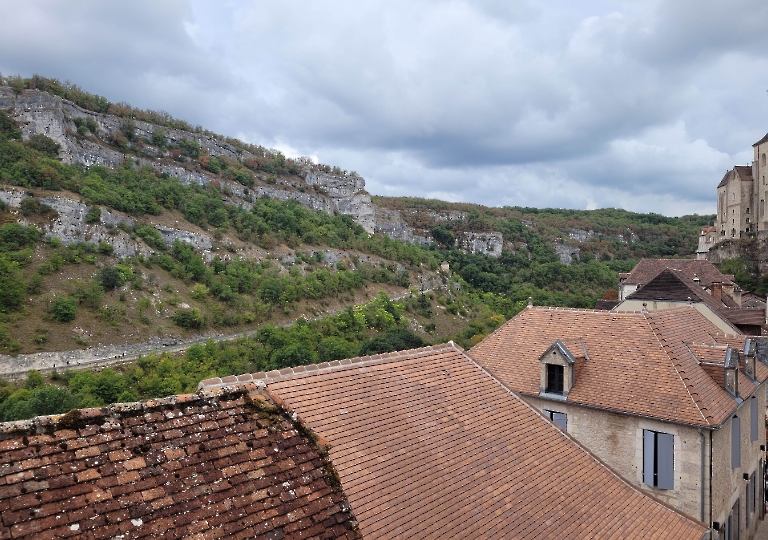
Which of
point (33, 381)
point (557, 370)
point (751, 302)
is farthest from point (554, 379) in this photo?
point (751, 302)

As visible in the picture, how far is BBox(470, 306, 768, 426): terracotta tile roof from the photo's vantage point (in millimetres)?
11922

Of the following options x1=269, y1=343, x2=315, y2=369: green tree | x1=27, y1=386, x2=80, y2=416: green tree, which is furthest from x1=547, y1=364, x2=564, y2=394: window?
x1=27, y1=386, x2=80, y2=416: green tree

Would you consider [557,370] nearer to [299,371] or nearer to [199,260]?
[299,371]

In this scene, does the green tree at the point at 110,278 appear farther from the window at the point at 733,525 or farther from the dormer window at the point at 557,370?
the window at the point at 733,525

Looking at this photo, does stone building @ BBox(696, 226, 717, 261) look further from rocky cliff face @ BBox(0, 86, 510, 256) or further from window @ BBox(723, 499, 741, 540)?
window @ BBox(723, 499, 741, 540)

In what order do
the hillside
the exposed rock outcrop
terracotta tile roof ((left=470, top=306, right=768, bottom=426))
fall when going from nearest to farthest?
terracotta tile roof ((left=470, top=306, right=768, bottom=426))
the hillside
the exposed rock outcrop

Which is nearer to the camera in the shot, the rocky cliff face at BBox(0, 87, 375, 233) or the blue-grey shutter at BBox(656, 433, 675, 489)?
the blue-grey shutter at BBox(656, 433, 675, 489)

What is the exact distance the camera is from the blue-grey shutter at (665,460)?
11.7 meters

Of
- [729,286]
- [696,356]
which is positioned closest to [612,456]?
[696,356]

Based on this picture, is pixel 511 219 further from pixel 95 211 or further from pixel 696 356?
pixel 696 356

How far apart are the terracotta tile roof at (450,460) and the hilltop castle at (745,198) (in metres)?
76.2

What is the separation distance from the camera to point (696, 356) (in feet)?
45.1

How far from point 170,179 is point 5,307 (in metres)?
37.1

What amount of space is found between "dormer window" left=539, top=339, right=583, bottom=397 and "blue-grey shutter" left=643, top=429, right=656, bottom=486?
2.29m
